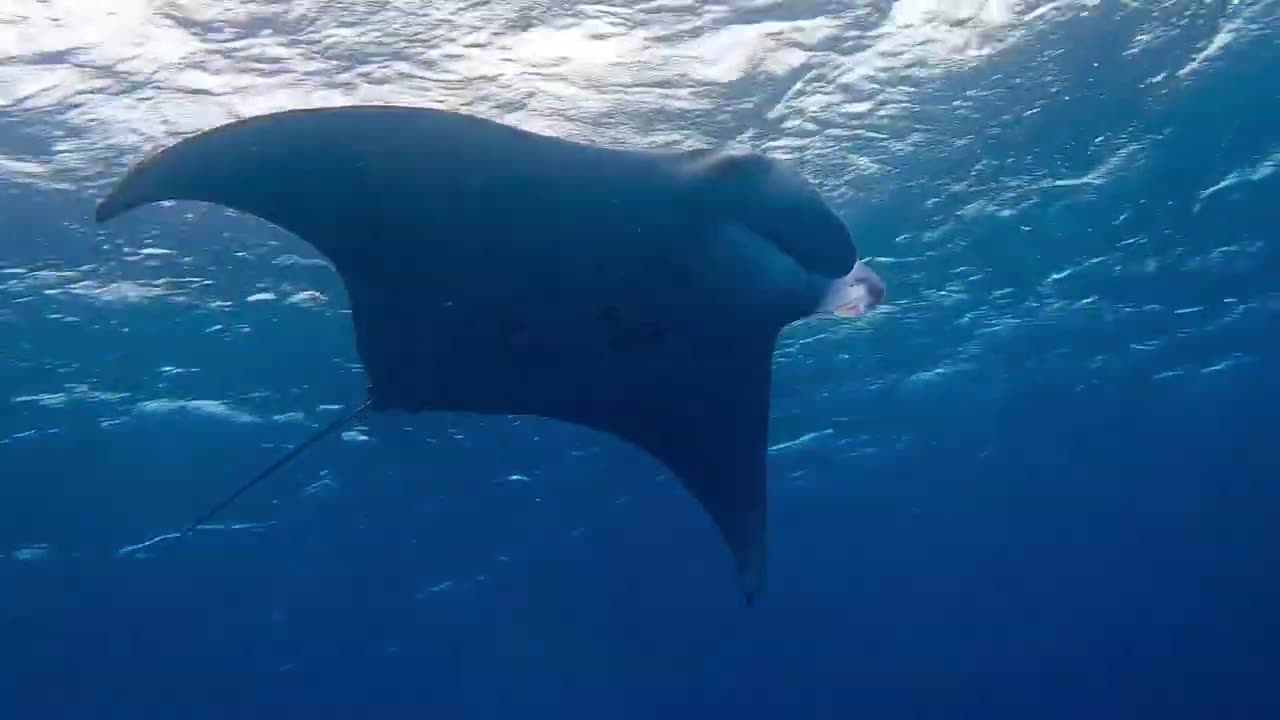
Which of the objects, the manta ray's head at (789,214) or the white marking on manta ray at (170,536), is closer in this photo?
the manta ray's head at (789,214)

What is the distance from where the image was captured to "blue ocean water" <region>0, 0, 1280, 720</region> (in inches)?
373

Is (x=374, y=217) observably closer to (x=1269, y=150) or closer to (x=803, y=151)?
(x=803, y=151)

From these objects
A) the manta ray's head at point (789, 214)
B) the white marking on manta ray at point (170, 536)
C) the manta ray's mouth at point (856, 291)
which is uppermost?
the manta ray's head at point (789, 214)

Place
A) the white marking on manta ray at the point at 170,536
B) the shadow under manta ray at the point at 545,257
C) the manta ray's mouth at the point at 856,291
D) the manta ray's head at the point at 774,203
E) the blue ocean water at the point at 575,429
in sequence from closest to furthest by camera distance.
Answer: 1. the shadow under manta ray at the point at 545,257
2. the manta ray's head at the point at 774,203
3. the manta ray's mouth at the point at 856,291
4. the blue ocean water at the point at 575,429
5. the white marking on manta ray at the point at 170,536

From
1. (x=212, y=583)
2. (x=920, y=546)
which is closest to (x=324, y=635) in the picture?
(x=212, y=583)

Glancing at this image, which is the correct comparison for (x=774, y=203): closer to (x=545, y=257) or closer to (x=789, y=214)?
(x=789, y=214)

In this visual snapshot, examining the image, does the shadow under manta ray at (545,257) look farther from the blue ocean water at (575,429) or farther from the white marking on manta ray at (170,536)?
the white marking on manta ray at (170,536)

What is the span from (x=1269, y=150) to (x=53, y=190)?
16014 mm

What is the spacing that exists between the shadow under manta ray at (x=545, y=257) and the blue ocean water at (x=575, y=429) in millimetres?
4077

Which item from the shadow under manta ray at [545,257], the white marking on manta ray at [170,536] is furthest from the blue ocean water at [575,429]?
the shadow under manta ray at [545,257]

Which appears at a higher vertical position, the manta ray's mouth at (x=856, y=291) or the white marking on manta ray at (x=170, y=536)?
the manta ray's mouth at (x=856, y=291)

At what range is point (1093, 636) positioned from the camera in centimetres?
7494

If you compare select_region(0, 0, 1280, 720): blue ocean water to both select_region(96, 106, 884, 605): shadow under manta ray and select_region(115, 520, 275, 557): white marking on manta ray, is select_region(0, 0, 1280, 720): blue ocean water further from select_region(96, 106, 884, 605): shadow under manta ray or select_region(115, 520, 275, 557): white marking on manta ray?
select_region(96, 106, 884, 605): shadow under manta ray

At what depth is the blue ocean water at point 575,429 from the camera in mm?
9477
